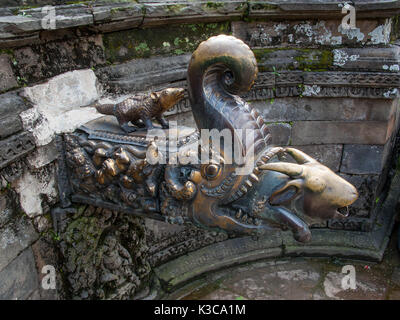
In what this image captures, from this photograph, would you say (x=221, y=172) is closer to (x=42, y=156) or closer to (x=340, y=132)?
(x=42, y=156)

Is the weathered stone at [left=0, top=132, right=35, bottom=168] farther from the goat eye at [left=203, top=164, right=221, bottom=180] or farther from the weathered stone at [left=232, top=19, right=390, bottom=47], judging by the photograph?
the weathered stone at [left=232, top=19, right=390, bottom=47]

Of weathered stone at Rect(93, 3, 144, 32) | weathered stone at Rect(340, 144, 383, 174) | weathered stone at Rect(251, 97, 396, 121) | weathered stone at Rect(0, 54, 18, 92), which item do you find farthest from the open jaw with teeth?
weathered stone at Rect(340, 144, 383, 174)

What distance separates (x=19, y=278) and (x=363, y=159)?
10.6ft

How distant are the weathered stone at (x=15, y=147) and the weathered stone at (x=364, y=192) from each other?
309cm

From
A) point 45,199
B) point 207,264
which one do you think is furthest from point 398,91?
point 45,199

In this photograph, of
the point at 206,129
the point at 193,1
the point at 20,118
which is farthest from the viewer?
the point at 193,1

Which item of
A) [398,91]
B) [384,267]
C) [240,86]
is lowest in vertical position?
[384,267]

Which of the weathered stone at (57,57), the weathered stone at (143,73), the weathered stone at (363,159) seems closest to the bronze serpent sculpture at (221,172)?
the weathered stone at (57,57)

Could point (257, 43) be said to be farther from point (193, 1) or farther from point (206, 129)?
point (206, 129)

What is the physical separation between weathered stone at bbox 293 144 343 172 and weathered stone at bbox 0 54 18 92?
2.71 m

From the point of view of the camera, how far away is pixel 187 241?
3631 mm

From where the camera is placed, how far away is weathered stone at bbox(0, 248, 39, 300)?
1.89 metres

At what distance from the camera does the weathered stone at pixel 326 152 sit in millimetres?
3740

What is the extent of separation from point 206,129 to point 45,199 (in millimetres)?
1046
